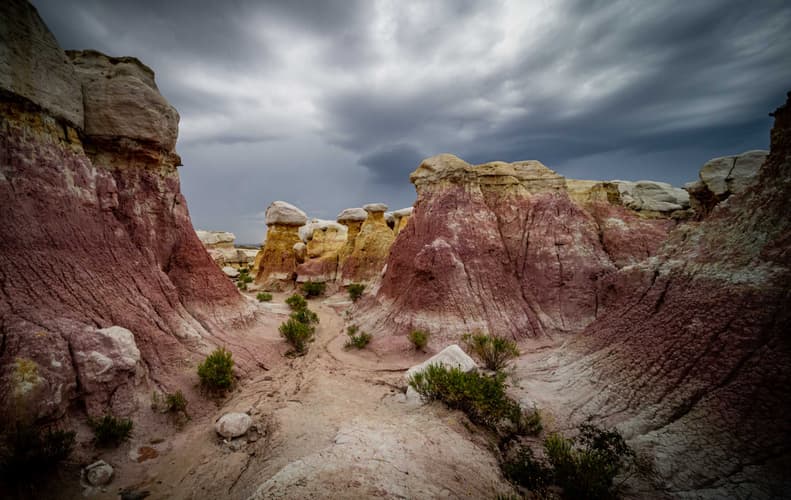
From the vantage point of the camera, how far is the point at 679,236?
646cm

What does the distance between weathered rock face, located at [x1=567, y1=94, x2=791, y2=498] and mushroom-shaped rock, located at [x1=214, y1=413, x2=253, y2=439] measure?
243 inches

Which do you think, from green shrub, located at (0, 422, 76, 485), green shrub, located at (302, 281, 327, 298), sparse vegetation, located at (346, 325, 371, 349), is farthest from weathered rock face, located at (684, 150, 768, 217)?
green shrub, located at (302, 281, 327, 298)

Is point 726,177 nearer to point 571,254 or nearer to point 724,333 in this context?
point 571,254

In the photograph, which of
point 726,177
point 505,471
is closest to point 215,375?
point 505,471

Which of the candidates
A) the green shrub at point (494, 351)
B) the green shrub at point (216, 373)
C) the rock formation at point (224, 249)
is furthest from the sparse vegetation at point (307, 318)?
the rock formation at point (224, 249)

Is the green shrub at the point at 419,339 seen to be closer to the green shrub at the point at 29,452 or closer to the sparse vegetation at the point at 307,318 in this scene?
the sparse vegetation at the point at 307,318

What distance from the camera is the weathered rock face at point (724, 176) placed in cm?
1035

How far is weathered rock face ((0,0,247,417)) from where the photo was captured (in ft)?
15.6

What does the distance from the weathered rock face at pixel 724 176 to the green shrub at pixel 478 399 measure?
11907mm

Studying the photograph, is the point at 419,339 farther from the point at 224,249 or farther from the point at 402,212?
the point at 224,249

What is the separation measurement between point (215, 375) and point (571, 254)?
1212cm

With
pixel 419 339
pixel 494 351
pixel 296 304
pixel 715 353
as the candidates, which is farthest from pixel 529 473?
pixel 296 304

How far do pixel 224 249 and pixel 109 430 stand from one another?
1323 inches

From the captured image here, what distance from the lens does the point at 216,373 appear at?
6.39 m
